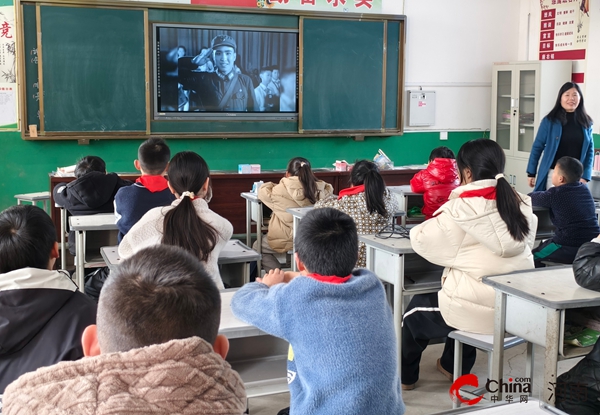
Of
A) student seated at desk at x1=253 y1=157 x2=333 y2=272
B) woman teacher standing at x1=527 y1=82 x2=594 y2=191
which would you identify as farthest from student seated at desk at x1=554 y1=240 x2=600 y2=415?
woman teacher standing at x1=527 y1=82 x2=594 y2=191

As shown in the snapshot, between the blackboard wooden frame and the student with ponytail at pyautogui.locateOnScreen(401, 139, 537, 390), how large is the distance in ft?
14.2

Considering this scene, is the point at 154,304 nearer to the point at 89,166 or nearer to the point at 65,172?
the point at 89,166

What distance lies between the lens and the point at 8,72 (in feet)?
21.3

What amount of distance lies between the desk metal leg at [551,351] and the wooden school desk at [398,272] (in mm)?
899

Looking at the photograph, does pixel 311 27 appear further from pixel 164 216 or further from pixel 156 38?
pixel 164 216

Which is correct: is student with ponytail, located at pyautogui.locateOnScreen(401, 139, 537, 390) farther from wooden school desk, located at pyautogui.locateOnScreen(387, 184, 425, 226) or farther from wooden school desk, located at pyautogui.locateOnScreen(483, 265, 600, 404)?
wooden school desk, located at pyautogui.locateOnScreen(387, 184, 425, 226)

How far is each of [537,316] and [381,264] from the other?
113 centimetres

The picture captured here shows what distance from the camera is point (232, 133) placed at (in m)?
7.23

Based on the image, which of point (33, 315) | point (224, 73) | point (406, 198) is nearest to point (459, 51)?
point (224, 73)

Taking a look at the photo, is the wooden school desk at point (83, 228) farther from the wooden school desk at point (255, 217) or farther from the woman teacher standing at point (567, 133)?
the woman teacher standing at point (567, 133)

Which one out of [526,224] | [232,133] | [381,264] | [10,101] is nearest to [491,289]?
[526,224]

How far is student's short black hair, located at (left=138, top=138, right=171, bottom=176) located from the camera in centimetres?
380

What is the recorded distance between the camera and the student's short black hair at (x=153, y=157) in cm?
380

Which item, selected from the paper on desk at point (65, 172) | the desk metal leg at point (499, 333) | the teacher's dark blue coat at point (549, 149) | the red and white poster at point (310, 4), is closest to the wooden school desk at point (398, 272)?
the desk metal leg at point (499, 333)
